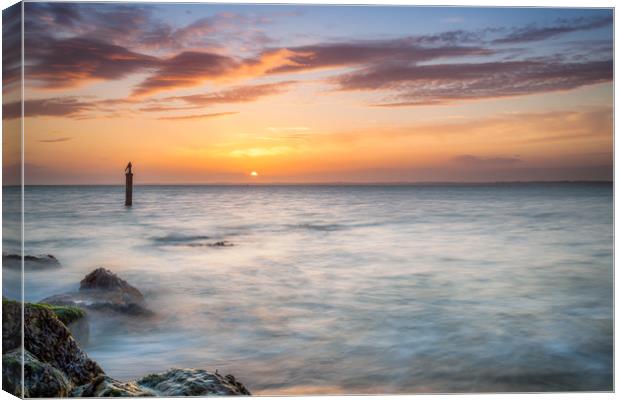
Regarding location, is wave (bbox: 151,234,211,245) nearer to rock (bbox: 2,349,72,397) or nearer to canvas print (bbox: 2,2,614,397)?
canvas print (bbox: 2,2,614,397)

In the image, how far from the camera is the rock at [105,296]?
550 centimetres

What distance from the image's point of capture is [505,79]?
5.67 metres

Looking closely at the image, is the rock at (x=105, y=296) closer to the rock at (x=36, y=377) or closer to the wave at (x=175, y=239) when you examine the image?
the wave at (x=175, y=239)

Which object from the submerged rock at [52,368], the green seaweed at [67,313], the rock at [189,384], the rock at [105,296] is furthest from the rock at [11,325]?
the rock at [105,296]

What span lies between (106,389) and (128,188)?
393cm

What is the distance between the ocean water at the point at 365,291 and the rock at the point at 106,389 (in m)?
0.79

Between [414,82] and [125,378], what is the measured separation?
11.4ft

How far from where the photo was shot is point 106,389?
3.68m

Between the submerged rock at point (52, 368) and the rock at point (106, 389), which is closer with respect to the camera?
the rock at point (106, 389)

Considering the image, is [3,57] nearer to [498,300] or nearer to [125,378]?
[125,378]

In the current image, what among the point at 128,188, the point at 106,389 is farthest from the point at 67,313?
the point at 128,188

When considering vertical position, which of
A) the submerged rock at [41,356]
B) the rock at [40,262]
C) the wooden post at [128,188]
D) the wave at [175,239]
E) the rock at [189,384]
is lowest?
the rock at [189,384]

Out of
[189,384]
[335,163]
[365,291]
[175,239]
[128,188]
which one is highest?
[335,163]

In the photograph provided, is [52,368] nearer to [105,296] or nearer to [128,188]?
[105,296]
